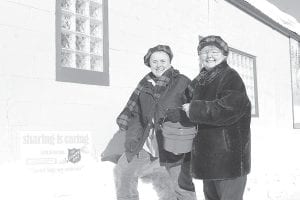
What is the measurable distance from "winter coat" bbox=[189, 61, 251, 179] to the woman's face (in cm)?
92

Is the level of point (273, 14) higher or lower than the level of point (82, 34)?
higher

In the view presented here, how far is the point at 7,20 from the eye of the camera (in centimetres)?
412

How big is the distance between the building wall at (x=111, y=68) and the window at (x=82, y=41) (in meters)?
0.09

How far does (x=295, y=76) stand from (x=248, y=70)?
10.0 ft

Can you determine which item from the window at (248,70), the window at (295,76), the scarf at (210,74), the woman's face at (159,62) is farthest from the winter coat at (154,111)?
the window at (295,76)

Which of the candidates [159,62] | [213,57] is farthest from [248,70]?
[213,57]

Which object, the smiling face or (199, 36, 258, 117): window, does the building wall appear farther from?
the smiling face

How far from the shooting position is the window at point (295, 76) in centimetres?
1165

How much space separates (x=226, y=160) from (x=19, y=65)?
211cm

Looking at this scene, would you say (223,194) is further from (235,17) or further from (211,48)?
(235,17)

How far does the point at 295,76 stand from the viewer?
1190cm

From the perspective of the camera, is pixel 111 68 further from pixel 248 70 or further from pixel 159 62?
pixel 248 70

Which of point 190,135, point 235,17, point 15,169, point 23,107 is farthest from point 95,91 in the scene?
point 235,17

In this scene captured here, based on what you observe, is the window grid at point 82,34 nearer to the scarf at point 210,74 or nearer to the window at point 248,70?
the scarf at point 210,74
